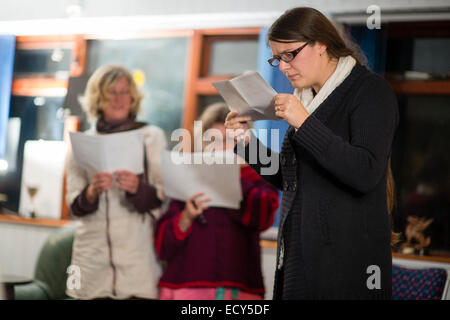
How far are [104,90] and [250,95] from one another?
1176 millimetres

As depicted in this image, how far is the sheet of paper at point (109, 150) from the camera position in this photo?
2.13m

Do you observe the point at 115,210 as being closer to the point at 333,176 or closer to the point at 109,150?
the point at 109,150

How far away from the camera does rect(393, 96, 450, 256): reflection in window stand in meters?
Result: 3.12

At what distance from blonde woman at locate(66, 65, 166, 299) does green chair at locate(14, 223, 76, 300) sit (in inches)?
20.6

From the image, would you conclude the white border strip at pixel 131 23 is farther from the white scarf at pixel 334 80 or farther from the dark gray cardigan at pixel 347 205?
the dark gray cardigan at pixel 347 205

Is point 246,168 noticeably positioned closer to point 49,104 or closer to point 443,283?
point 443,283

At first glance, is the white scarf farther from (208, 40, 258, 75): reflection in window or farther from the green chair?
(208, 40, 258, 75): reflection in window

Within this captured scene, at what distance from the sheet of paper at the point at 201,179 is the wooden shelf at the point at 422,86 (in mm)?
1625

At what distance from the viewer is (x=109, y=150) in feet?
7.03

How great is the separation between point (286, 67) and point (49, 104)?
307 centimetres

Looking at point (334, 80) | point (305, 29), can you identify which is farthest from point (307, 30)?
point (334, 80)

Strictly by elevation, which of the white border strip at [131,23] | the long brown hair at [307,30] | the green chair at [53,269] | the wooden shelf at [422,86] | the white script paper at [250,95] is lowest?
the green chair at [53,269]

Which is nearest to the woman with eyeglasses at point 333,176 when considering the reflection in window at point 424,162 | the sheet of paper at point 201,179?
the sheet of paper at point 201,179

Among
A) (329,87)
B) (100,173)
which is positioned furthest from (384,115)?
(100,173)
